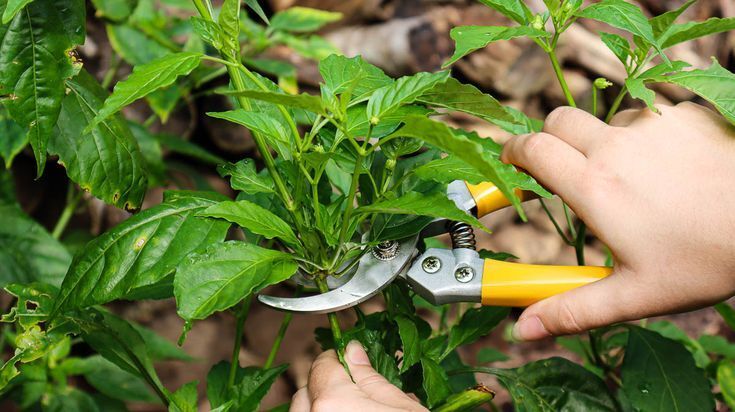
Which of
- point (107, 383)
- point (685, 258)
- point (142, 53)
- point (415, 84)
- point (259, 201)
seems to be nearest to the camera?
point (415, 84)

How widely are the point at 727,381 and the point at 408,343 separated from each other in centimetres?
67

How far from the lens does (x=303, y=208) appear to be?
2.63 feet

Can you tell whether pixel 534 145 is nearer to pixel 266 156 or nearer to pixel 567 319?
pixel 567 319

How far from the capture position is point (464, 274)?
2.74 ft

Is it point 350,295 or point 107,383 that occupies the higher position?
point 350,295

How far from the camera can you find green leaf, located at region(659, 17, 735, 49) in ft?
2.55

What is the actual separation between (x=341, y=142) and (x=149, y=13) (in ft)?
3.26

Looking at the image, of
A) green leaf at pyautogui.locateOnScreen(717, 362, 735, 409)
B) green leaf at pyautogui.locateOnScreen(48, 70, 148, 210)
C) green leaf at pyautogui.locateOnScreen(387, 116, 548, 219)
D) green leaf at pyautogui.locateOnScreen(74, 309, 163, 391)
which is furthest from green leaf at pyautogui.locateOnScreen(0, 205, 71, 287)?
green leaf at pyautogui.locateOnScreen(717, 362, 735, 409)

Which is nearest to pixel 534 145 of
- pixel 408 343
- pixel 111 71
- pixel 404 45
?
pixel 408 343

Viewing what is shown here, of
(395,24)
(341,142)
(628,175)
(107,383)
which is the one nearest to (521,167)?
(628,175)

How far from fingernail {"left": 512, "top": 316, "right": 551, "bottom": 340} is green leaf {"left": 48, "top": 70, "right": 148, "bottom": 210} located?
0.48m

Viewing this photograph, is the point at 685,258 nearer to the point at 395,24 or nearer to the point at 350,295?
the point at 350,295

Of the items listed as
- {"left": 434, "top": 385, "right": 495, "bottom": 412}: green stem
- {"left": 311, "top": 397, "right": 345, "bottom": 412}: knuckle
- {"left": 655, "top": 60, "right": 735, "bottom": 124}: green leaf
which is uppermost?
{"left": 655, "top": 60, "right": 735, "bottom": 124}: green leaf

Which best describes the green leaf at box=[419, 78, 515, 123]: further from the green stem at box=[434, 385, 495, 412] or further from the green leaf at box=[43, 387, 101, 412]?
the green leaf at box=[43, 387, 101, 412]
